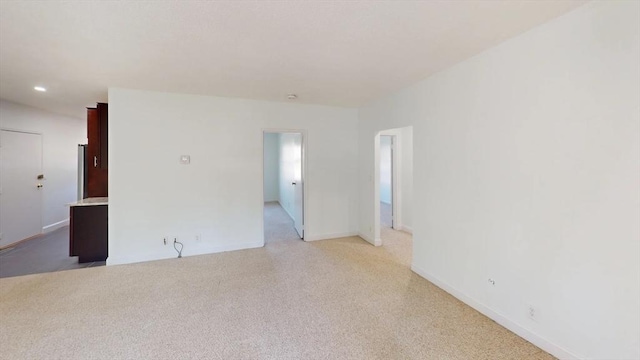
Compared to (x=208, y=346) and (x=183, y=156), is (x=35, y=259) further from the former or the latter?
(x=208, y=346)

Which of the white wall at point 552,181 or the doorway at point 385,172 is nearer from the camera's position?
the white wall at point 552,181

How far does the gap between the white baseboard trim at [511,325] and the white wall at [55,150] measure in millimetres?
6500

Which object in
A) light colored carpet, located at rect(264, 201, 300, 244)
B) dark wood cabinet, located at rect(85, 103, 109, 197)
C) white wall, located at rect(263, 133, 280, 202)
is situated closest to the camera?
dark wood cabinet, located at rect(85, 103, 109, 197)

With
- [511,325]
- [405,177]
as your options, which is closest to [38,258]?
[511,325]

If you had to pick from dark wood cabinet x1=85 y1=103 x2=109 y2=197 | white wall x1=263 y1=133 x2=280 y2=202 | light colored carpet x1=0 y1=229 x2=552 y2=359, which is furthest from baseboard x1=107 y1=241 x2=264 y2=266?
white wall x1=263 y1=133 x2=280 y2=202

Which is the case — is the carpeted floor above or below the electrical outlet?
below

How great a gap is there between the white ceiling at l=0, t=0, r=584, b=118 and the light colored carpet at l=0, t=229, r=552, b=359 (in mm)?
2365

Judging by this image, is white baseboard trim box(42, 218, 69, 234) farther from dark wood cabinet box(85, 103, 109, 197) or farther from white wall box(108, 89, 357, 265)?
white wall box(108, 89, 357, 265)

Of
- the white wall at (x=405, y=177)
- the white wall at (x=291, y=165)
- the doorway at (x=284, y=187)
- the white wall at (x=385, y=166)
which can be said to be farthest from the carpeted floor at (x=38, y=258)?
the white wall at (x=385, y=166)

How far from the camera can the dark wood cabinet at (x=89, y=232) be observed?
Answer: 11.9 ft

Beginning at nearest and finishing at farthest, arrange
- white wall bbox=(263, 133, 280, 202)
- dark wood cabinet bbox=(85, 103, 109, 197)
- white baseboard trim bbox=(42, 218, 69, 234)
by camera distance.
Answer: dark wood cabinet bbox=(85, 103, 109, 197) → white baseboard trim bbox=(42, 218, 69, 234) → white wall bbox=(263, 133, 280, 202)

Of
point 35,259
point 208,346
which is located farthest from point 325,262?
point 35,259

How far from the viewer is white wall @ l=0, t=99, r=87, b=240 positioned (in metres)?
4.57

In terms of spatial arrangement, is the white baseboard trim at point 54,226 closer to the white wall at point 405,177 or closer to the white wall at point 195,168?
the white wall at point 195,168
